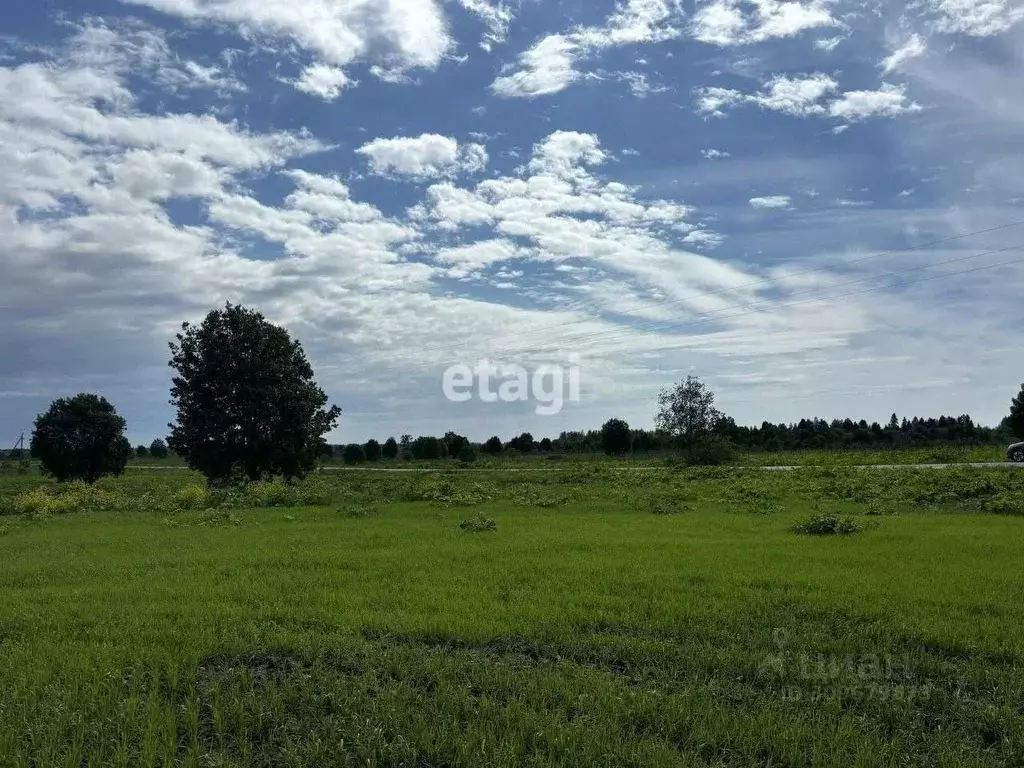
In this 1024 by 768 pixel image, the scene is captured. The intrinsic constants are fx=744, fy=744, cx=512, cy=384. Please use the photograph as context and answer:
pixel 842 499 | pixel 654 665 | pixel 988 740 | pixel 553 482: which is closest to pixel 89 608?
pixel 654 665

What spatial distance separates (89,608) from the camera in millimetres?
9359

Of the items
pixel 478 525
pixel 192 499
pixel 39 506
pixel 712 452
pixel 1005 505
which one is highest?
pixel 712 452

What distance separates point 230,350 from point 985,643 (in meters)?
33.2

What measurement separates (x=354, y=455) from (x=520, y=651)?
80336 mm

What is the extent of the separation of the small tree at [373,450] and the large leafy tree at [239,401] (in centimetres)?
5228

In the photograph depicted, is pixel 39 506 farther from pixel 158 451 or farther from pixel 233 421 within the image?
pixel 158 451

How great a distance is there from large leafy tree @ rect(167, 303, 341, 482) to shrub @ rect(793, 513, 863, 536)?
25.8m

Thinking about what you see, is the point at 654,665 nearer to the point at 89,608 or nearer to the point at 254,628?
the point at 254,628

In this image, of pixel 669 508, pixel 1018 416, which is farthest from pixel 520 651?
pixel 1018 416

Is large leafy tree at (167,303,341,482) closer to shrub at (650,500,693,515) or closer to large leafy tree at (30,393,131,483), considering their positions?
large leafy tree at (30,393,131,483)

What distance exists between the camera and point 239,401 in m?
34.8

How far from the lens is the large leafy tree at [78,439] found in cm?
4454
